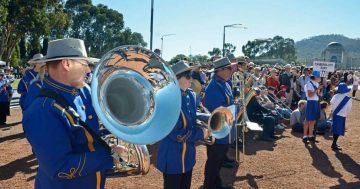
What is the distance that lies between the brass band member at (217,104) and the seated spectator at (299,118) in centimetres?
605

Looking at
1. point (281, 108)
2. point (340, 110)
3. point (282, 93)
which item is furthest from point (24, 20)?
point (340, 110)

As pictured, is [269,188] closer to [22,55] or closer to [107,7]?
[22,55]

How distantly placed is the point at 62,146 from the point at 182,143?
75.0 inches

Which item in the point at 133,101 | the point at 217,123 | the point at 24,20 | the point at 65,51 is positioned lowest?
the point at 217,123

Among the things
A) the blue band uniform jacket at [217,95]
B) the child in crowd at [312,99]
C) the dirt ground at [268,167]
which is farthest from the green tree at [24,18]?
the blue band uniform jacket at [217,95]

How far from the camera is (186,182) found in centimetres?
412

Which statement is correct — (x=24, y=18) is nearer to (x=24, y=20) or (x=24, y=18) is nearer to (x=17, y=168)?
(x=24, y=20)

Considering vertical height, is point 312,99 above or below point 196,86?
below

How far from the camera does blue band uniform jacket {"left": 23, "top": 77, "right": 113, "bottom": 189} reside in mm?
2236

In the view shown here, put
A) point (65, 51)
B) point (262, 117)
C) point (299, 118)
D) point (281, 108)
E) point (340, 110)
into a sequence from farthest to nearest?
point (281, 108) → point (299, 118) → point (262, 117) → point (340, 110) → point (65, 51)

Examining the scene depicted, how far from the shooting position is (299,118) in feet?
35.9

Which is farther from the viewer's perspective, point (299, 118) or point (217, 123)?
point (299, 118)

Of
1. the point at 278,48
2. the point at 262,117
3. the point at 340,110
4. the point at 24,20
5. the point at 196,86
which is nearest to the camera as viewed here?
the point at 340,110

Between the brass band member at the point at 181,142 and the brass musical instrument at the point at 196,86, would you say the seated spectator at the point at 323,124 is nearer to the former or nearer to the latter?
the brass musical instrument at the point at 196,86
